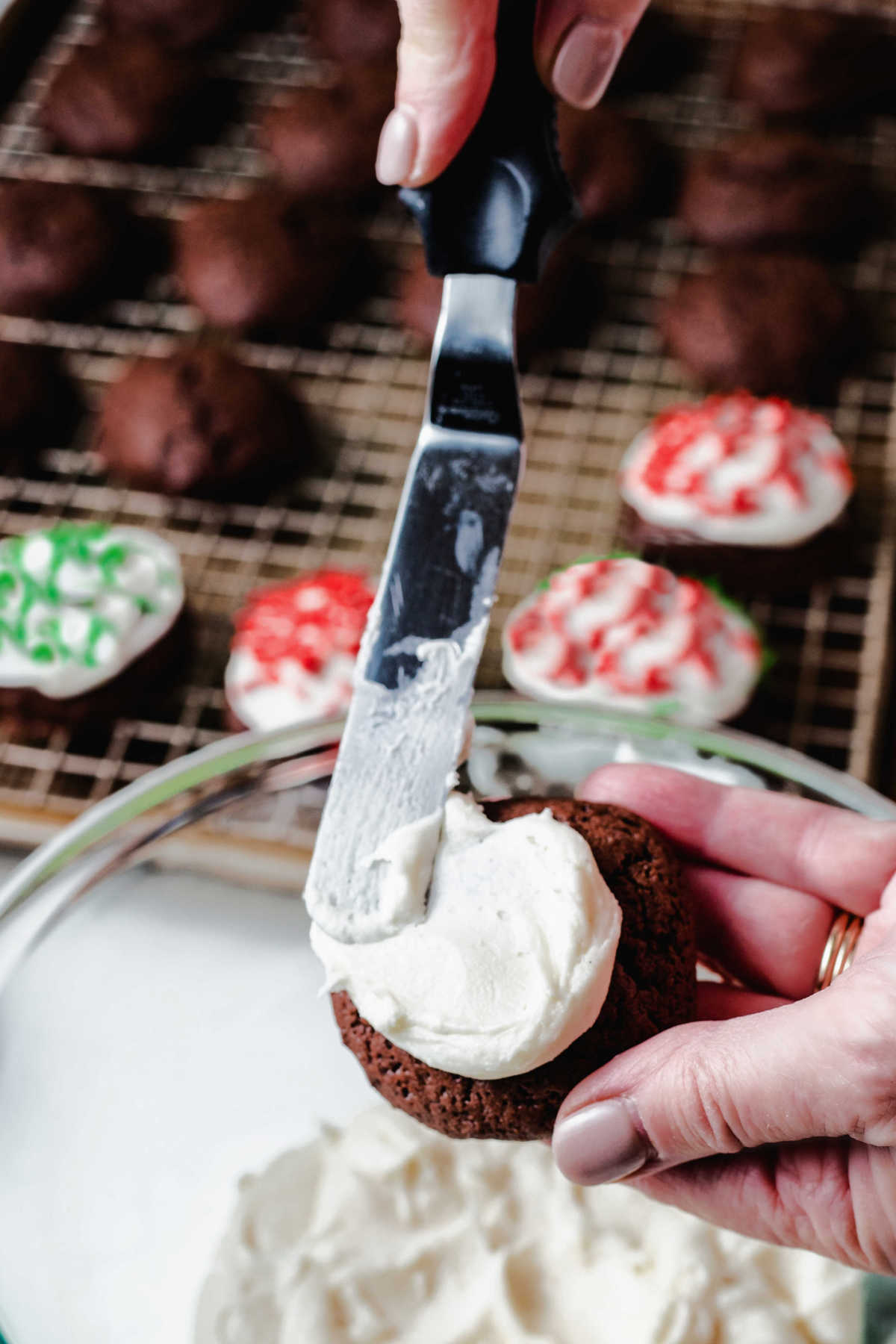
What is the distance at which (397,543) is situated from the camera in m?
1.23

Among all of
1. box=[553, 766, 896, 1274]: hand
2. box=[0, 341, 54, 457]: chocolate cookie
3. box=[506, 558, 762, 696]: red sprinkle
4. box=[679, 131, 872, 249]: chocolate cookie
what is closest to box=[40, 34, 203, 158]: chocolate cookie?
box=[0, 341, 54, 457]: chocolate cookie

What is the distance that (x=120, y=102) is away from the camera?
10.1 ft

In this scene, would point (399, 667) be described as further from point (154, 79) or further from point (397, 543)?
point (154, 79)

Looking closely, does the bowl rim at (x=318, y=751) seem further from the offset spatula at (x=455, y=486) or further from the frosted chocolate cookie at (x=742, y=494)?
the frosted chocolate cookie at (x=742, y=494)

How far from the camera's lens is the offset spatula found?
1.20 m

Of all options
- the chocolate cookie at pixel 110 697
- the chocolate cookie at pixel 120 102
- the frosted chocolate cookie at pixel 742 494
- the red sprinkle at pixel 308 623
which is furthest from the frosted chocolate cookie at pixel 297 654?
the chocolate cookie at pixel 120 102

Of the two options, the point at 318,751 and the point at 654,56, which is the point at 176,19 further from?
the point at 318,751

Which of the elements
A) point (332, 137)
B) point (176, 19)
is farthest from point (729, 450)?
point (176, 19)

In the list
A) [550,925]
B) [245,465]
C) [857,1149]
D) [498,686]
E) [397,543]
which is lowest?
[498,686]

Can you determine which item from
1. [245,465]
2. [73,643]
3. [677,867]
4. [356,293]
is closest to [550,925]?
[677,867]

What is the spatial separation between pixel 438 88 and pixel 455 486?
0.37 m

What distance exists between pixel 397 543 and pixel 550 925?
1.15 ft

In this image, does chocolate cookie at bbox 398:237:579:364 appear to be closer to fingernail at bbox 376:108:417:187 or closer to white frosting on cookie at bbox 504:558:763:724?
white frosting on cookie at bbox 504:558:763:724

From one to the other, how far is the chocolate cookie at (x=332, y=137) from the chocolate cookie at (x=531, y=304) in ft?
1.06
